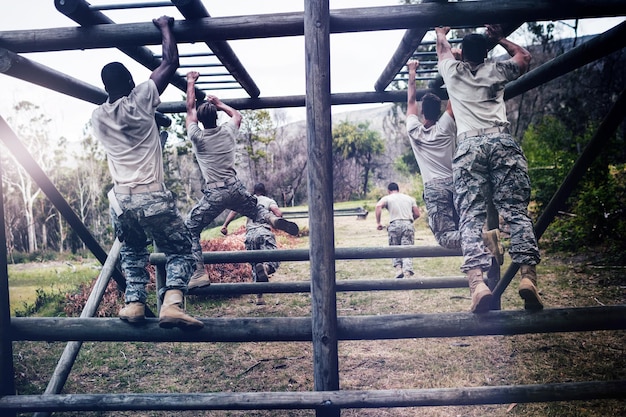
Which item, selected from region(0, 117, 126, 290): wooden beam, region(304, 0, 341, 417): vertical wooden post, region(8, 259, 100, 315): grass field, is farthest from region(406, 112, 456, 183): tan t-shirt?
region(8, 259, 100, 315): grass field

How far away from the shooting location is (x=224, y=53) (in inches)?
160

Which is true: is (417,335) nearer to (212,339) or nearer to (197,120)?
(212,339)

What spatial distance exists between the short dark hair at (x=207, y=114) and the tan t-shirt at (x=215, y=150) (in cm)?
8

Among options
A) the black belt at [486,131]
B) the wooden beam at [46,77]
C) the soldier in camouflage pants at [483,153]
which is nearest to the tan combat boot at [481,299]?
the soldier in camouflage pants at [483,153]

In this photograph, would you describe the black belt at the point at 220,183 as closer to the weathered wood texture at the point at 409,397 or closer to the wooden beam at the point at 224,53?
the wooden beam at the point at 224,53

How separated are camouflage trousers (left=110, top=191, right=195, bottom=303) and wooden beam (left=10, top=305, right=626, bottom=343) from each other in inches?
11.7

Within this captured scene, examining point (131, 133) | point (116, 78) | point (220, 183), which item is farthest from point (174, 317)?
point (220, 183)

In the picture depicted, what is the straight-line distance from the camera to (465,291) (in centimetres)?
858

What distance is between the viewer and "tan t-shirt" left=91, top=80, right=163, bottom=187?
3.18 meters

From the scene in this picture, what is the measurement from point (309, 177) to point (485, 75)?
157 cm

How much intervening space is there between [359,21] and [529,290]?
6.72 feet

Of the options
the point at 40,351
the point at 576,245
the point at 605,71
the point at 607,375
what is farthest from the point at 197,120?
the point at 605,71

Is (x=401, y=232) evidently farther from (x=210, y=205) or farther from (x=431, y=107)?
(x=210, y=205)

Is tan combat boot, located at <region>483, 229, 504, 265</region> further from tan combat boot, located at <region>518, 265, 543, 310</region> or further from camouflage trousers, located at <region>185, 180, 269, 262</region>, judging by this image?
camouflage trousers, located at <region>185, 180, 269, 262</region>
